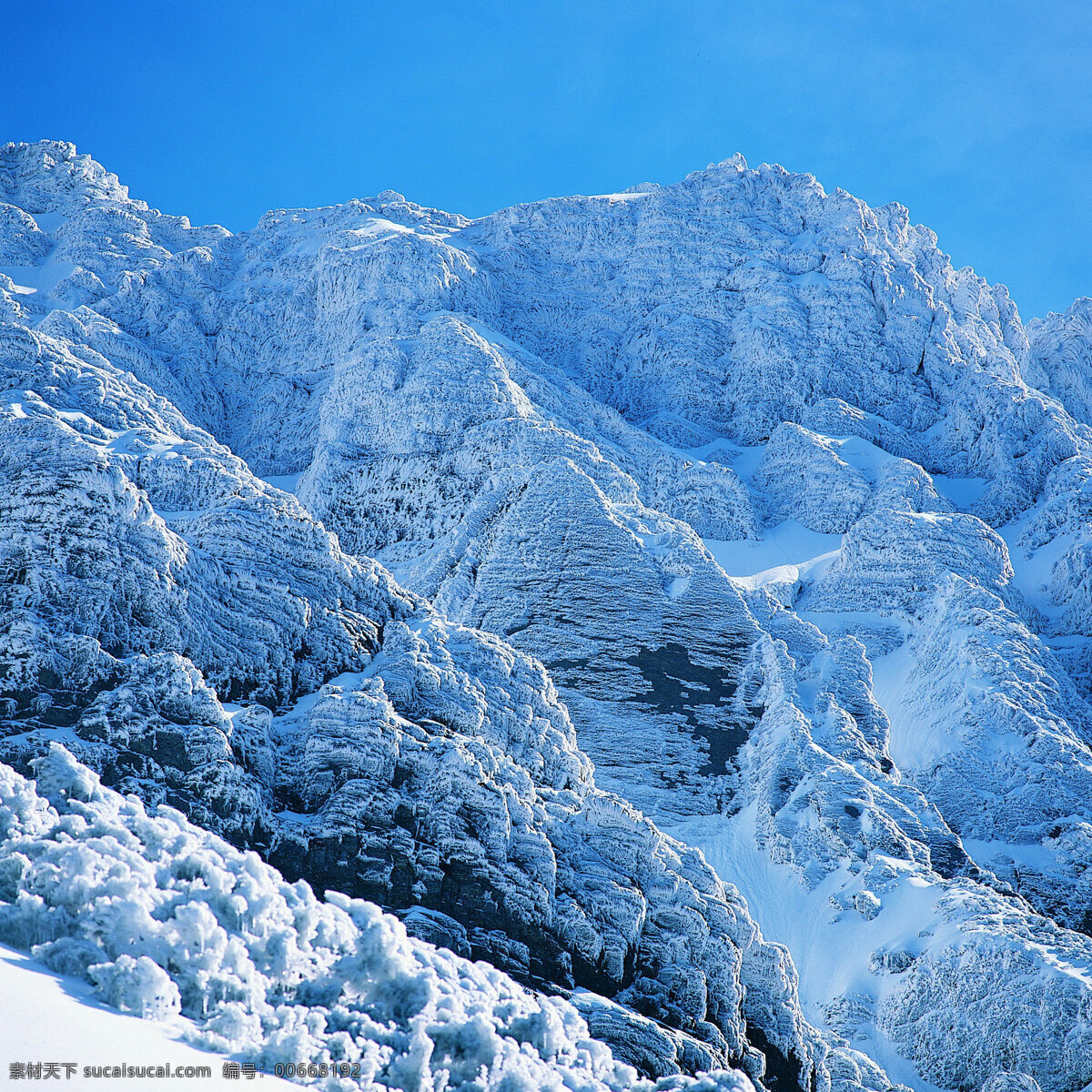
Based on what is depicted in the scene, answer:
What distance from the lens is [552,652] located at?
163 ft

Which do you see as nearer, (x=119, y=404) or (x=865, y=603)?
(x=119, y=404)

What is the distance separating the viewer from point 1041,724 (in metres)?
57.3

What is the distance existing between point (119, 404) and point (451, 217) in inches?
3867

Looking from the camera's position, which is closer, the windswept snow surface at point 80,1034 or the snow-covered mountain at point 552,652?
the windswept snow surface at point 80,1034

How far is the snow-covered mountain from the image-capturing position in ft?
54.1

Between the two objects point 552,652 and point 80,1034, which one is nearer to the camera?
point 80,1034

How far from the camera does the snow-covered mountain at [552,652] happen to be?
16500 millimetres

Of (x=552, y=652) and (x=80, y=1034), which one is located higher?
(x=552, y=652)

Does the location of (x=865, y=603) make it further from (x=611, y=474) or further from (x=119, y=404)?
(x=119, y=404)

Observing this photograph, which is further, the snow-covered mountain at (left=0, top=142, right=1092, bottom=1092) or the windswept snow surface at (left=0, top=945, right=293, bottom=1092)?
the snow-covered mountain at (left=0, top=142, right=1092, bottom=1092)

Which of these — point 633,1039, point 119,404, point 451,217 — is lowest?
point 633,1039

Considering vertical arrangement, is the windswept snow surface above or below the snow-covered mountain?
below

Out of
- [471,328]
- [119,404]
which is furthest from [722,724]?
[471,328]

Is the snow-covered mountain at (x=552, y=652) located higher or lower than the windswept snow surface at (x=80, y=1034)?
higher
